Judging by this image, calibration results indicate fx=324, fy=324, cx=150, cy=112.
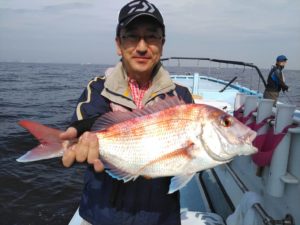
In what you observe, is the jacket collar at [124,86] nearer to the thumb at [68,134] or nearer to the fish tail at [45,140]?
the thumb at [68,134]

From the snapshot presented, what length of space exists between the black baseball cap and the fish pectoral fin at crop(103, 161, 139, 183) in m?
1.23

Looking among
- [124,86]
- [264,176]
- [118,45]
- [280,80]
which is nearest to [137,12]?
[118,45]

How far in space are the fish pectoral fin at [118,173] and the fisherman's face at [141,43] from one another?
2.94 ft

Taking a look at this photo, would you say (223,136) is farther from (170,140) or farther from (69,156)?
(69,156)

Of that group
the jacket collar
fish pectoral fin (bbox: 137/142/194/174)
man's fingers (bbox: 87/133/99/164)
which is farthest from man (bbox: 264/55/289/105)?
man's fingers (bbox: 87/133/99/164)

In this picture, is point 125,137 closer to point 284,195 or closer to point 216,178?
point 284,195

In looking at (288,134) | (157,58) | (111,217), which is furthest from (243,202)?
(157,58)

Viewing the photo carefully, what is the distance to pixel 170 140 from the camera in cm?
260

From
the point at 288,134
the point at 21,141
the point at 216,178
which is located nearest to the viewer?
the point at 288,134

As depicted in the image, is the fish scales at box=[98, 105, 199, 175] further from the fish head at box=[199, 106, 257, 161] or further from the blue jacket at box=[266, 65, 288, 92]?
the blue jacket at box=[266, 65, 288, 92]

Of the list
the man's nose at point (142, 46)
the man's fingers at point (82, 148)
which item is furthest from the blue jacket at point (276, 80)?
the man's fingers at point (82, 148)

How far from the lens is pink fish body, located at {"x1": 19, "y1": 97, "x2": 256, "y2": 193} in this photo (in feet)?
8.35

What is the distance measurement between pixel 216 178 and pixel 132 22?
4.29 metres

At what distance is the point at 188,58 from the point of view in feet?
62.8
